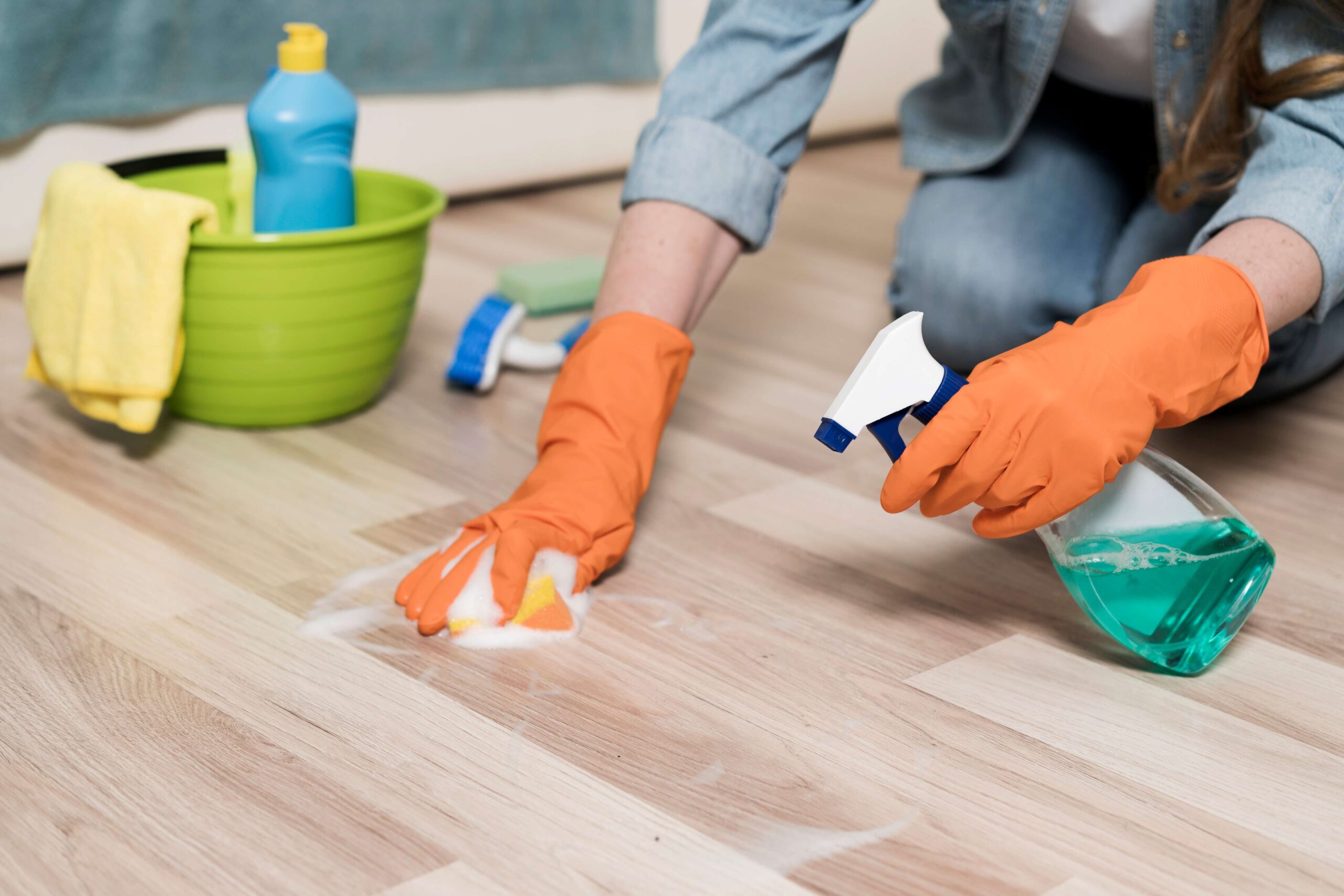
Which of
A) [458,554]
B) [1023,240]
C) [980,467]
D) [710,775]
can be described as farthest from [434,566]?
[1023,240]

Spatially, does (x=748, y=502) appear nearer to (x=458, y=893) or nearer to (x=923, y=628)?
(x=923, y=628)

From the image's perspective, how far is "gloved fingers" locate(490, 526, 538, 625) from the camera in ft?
2.70

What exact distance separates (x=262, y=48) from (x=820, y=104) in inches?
33.9

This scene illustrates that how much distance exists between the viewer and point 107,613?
842 mm

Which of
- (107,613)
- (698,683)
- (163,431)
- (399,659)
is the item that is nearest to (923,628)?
(698,683)

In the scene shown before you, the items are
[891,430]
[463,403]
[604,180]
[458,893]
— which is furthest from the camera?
[604,180]

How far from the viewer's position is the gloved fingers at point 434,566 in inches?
34.0

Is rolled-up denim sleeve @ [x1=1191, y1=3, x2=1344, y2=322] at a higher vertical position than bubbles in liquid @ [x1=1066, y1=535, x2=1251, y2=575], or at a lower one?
higher

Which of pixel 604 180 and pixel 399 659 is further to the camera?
pixel 604 180

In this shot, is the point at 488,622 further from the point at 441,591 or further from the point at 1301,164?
the point at 1301,164

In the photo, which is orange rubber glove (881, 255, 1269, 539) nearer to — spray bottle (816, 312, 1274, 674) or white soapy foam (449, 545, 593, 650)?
spray bottle (816, 312, 1274, 674)

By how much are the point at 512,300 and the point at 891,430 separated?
845 mm

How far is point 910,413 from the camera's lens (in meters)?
0.76

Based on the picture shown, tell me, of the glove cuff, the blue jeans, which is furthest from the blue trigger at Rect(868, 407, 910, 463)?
the blue jeans
